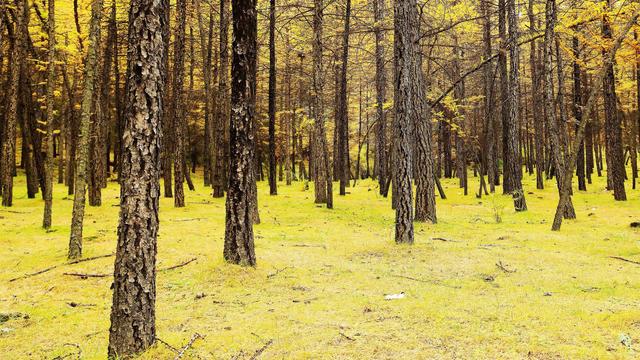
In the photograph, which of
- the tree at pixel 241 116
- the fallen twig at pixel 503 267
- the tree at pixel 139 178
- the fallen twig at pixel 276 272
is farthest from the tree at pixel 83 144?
the fallen twig at pixel 503 267

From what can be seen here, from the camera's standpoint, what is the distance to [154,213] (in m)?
3.68

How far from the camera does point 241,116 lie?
21.2ft

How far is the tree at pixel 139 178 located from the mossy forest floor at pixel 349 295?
1.17ft

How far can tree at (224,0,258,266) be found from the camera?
21.0 feet

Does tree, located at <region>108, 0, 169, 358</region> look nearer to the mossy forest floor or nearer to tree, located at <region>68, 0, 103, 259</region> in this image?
the mossy forest floor

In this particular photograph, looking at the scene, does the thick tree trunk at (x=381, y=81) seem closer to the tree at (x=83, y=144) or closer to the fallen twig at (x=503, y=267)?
the fallen twig at (x=503, y=267)

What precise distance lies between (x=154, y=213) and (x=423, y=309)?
330 cm

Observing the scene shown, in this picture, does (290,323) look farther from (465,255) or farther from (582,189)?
(582,189)

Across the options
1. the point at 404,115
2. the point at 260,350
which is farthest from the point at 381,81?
the point at 260,350

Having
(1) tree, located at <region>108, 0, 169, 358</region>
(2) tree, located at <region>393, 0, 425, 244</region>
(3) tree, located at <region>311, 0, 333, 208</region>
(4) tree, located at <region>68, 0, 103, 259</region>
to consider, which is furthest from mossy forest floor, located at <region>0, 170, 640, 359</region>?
(3) tree, located at <region>311, 0, 333, 208</region>

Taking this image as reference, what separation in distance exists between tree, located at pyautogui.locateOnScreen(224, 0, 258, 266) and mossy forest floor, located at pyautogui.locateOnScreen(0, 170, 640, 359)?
39.1 inches

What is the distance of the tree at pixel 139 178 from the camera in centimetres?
353

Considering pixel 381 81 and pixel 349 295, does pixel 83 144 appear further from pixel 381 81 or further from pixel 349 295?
pixel 381 81

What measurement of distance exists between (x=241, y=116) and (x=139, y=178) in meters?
3.07
